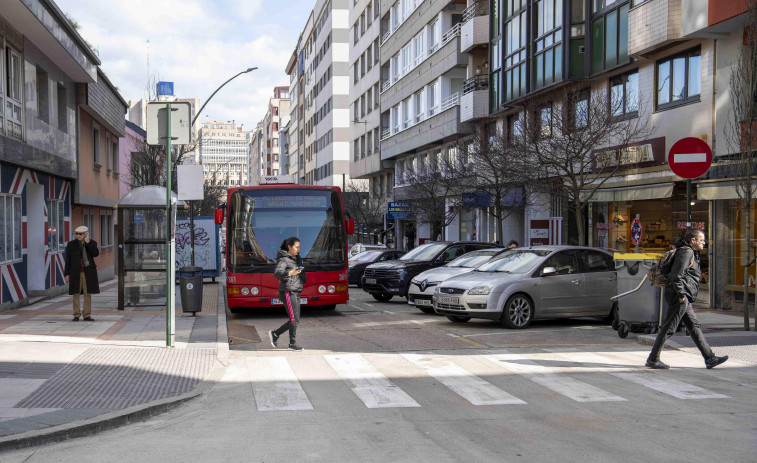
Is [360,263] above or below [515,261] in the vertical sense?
below

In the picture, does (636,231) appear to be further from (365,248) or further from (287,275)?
(365,248)

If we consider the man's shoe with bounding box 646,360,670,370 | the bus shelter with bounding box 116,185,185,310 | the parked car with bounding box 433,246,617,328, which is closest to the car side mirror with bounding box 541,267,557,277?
the parked car with bounding box 433,246,617,328

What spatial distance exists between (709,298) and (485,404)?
1283cm

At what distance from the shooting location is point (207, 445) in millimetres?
6227

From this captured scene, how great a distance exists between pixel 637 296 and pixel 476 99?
20592 mm

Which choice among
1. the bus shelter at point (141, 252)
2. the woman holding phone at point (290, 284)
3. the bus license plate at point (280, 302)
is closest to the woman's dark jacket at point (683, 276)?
the woman holding phone at point (290, 284)

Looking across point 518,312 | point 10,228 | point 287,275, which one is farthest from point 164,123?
point 10,228

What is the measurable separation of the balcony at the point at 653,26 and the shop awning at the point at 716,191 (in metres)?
3.94

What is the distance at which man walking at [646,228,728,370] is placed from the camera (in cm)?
970

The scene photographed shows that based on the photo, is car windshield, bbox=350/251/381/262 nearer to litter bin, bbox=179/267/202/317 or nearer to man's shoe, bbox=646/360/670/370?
litter bin, bbox=179/267/202/317

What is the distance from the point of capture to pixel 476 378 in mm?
9336

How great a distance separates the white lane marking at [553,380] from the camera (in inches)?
326

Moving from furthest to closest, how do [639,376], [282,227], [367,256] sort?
[367,256], [282,227], [639,376]

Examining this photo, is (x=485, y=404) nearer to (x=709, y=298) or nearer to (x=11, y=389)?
(x=11, y=389)
